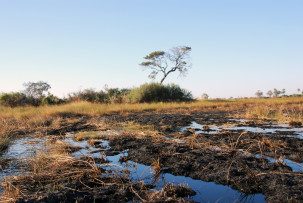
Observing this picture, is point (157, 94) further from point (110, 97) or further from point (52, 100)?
point (52, 100)

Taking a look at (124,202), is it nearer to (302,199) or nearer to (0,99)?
(302,199)

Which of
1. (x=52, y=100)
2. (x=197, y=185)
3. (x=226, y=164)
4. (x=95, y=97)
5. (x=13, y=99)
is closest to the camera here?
(x=197, y=185)

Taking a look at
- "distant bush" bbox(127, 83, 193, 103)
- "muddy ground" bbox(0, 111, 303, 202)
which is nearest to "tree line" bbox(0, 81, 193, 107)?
"distant bush" bbox(127, 83, 193, 103)

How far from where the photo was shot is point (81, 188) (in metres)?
2.36

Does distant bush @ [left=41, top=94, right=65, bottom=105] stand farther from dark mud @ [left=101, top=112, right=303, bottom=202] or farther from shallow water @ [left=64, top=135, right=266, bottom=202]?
shallow water @ [left=64, top=135, right=266, bottom=202]

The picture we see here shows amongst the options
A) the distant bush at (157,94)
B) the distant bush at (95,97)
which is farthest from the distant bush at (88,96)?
the distant bush at (157,94)

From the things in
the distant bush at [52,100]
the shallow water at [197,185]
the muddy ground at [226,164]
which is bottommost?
the shallow water at [197,185]

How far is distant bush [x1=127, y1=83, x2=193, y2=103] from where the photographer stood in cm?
1962

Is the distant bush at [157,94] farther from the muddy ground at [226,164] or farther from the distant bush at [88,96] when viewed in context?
the muddy ground at [226,164]

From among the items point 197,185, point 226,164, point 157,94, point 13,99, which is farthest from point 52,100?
point 197,185

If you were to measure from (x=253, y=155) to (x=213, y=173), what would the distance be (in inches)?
43.0

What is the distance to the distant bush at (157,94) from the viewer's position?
19.6 meters

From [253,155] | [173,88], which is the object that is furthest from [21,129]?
[173,88]

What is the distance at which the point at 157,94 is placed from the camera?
20.8m
